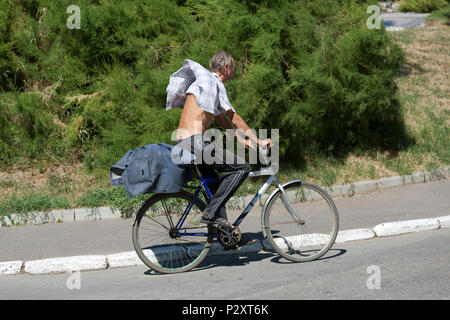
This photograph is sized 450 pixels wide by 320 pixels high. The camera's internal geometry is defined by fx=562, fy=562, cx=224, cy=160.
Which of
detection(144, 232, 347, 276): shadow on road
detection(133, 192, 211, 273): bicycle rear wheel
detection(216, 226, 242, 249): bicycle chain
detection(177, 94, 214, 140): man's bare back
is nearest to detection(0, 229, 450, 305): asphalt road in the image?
detection(144, 232, 347, 276): shadow on road

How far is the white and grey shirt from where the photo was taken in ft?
15.9

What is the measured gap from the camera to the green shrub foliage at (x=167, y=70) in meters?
7.85

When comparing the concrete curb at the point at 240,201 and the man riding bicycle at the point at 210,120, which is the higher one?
the man riding bicycle at the point at 210,120

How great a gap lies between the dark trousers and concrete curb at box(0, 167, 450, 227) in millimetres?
2329

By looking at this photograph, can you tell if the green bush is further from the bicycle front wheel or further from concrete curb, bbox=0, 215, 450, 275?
concrete curb, bbox=0, 215, 450, 275

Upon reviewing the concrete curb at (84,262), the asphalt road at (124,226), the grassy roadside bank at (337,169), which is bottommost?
the asphalt road at (124,226)

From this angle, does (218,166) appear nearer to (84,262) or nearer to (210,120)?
(210,120)

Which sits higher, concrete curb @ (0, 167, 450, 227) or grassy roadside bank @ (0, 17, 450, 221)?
grassy roadside bank @ (0, 17, 450, 221)

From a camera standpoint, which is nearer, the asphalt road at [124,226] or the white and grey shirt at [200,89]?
the white and grey shirt at [200,89]

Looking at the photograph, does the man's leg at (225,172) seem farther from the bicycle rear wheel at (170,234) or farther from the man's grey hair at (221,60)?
the man's grey hair at (221,60)

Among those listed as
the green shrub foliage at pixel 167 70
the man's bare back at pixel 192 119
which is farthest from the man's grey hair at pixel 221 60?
the green shrub foliage at pixel 167 70
